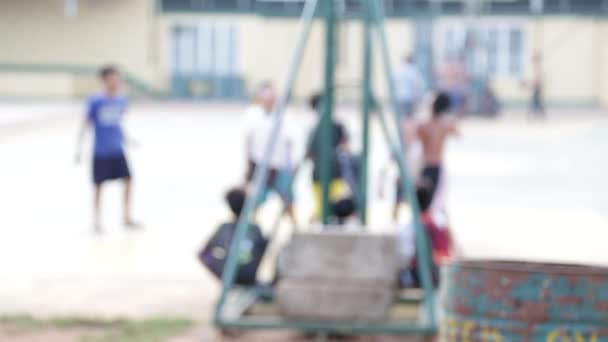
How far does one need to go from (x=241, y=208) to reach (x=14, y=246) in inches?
136

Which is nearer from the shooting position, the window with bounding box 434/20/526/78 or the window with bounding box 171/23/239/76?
the window with bounding box 434/20/526/78

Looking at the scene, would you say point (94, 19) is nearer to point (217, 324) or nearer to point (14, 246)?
point (14, 246)

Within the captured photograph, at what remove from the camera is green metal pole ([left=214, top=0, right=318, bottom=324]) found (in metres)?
8.34

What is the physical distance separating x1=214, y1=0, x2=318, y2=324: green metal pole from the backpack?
0.07 m

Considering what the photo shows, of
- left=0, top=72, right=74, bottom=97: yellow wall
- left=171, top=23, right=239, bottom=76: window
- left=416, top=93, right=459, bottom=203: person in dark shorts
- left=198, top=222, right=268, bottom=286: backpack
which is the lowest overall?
left=0, top=72, right=74, bottom=97: yellow wall

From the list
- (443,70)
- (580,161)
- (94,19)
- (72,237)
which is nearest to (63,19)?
(94,19)

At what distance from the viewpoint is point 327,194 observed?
367 inches

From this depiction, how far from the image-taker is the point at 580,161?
22656mm

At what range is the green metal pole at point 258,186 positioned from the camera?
8.34 m

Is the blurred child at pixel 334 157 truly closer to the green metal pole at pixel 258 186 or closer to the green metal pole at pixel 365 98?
the green metal pole at pixel 365 98

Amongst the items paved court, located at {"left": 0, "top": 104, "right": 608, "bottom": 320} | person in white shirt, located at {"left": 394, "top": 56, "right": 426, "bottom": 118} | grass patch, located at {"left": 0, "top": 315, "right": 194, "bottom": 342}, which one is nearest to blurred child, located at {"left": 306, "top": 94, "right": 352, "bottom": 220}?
paved court, located at {"left": 0, "top": 104, "right": 608, "bottom": 320}

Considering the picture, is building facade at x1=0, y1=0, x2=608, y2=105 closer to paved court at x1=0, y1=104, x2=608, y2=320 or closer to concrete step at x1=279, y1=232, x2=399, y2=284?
paved court at x1=0, y1=104, x2=608, y2=320

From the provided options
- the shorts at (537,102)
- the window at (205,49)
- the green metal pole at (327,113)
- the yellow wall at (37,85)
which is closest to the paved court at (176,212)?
the green metal pole at (327,113)

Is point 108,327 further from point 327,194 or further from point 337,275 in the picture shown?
point 327,194
